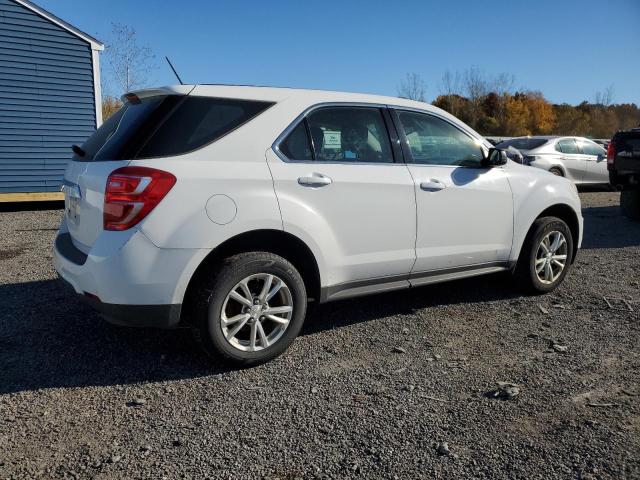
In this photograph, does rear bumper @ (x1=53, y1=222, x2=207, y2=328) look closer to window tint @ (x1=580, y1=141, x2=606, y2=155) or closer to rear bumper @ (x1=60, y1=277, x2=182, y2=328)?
rear bumper @ (x1=60, y1=277, x2=182, y2=328)

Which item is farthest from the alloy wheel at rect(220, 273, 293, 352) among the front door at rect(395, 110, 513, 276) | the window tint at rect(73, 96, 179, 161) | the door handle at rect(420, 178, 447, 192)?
the door handle at rect(420, 178, 447, 192)

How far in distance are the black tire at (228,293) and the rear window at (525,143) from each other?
11535mm

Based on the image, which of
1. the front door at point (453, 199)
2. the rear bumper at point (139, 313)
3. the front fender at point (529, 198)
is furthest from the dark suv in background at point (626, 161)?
the rear bumper at point (139, 313)

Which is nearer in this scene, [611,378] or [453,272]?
[611,378]

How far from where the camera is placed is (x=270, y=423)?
8.86 feet

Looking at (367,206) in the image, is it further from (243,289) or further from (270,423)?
(270,423)

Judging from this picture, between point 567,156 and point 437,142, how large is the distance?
11.4m

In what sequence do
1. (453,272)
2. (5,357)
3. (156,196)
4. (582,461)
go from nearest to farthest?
1. (582,461)
2. (156,196)
3. (5,357)
4. (453,272)

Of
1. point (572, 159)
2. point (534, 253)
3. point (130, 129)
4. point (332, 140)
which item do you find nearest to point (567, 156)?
point (572, 159)

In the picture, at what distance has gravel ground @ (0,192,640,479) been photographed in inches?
93.4

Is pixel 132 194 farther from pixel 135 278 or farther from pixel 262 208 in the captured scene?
pixel 262 208

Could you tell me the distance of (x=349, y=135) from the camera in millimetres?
3748

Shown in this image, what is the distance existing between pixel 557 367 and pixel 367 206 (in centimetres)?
160

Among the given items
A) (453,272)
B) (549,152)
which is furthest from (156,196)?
(549,152)
